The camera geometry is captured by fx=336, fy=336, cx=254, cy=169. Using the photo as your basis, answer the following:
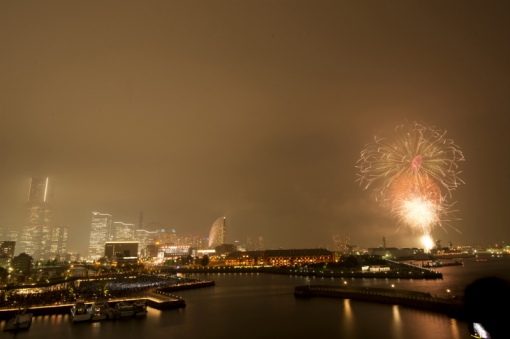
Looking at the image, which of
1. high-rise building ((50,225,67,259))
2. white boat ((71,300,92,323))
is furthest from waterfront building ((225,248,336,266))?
high-rise building ((50,225,67,259))

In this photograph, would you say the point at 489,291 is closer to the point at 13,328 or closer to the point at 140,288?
the point at 13,328

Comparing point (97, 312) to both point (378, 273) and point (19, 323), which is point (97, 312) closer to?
point (19, 323)

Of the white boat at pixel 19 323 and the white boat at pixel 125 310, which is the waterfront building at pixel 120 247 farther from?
the white boat at pixel 19 323

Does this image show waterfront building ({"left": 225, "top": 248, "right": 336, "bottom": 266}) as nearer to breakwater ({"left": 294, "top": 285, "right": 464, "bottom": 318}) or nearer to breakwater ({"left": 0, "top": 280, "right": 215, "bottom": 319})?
breakwater ({"left": 294, "top": 285, "right": 464, "bottom": 318})

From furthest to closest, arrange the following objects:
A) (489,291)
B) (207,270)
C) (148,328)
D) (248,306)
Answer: (207,270)
(248,306)
(148,328)
(489,291)

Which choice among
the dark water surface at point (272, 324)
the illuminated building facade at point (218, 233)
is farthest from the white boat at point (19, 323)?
the illuminated building facade at point (218, 233)

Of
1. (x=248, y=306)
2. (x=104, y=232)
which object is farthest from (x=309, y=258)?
(x=104, y=232)
